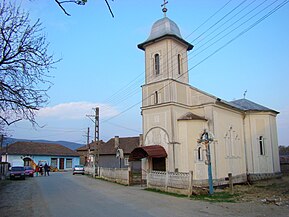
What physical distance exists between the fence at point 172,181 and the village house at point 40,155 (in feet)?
116

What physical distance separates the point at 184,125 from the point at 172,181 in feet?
19.2

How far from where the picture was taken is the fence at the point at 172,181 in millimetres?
16047

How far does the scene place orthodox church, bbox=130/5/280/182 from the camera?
21797 mm

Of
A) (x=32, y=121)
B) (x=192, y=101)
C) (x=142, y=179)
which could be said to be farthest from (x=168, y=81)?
(x=32, y=121)

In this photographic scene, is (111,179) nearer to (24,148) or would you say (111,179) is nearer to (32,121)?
(32,121)

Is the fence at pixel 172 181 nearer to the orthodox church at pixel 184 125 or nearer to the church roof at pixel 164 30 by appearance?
the orthodox church at pixel 184 125

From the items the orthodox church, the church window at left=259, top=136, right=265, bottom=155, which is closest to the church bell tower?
the orthodox church

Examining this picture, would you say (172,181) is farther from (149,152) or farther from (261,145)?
(261,145)

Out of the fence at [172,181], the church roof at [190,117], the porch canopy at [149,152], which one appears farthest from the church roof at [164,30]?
the fence at [172,181]

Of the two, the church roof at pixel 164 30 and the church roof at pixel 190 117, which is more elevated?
the church roof at pixel 164 30

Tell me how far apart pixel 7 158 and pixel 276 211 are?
45.5 meters

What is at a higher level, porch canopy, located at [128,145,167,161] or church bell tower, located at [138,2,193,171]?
church bell tower, located at [138,2,193,171]

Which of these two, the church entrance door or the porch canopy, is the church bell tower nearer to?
the porch canopy

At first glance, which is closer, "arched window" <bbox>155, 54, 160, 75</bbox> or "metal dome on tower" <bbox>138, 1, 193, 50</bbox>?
"metal dome on tower" <bbox>138, 1, 193, 50</bbox>
